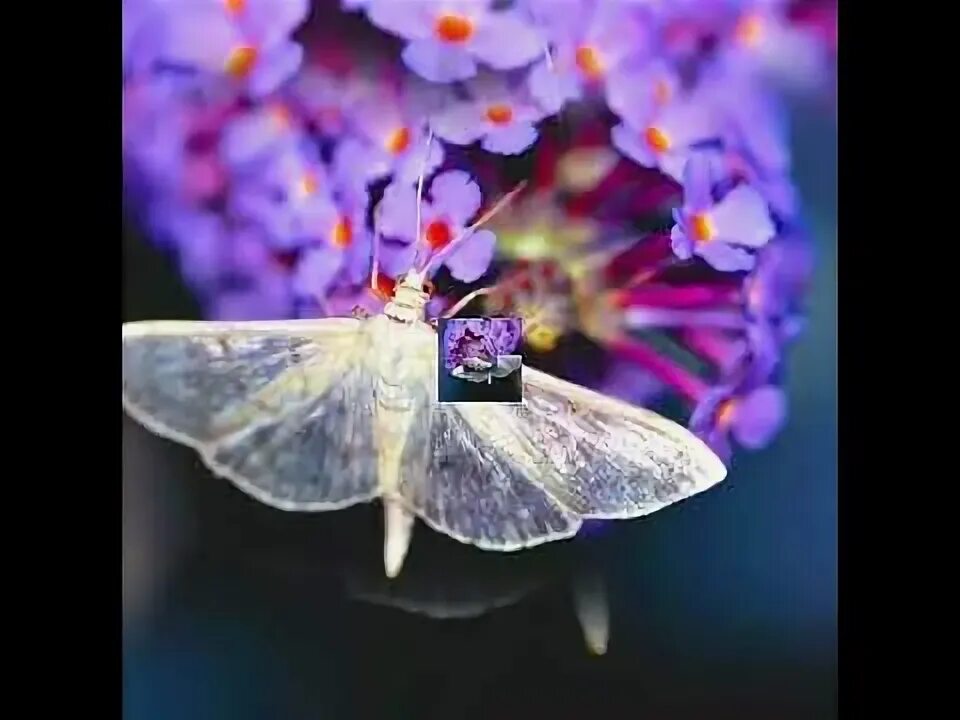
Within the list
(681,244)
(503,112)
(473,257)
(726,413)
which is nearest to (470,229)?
(473,257)

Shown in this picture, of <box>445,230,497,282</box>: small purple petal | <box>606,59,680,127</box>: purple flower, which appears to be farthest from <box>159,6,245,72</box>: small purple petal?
<box>606,59,680,127</box>: purple flower

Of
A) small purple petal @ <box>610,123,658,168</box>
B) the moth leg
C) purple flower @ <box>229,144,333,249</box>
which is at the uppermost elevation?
small purple petal @ <box>610,123,658,168</box>

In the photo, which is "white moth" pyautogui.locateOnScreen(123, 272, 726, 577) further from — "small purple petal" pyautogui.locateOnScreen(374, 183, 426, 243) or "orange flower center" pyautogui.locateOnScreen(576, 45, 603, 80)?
"orange flower center" pyautogui.locateOnScreen(576, 45, 603, 80)

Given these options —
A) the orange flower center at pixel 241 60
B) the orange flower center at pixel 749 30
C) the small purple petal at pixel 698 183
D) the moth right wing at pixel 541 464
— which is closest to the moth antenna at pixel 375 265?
the moth right wing at pixel 541 464

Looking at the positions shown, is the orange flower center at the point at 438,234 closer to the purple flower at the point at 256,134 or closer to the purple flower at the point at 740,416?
the purple flower at the point at 256,134

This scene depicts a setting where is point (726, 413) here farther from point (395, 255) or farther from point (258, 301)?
point (258, 301)
